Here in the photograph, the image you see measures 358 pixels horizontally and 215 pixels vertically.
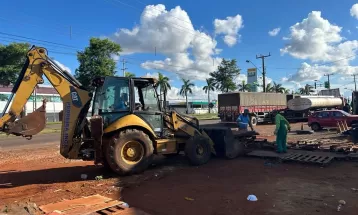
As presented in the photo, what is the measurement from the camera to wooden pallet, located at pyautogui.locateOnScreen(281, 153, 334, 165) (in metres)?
9.45

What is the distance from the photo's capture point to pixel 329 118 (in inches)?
876

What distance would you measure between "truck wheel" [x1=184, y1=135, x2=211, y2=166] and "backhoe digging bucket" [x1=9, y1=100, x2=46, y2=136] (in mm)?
3997

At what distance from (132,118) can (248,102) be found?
2291 centimetres

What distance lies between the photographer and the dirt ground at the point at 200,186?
585 centimetres

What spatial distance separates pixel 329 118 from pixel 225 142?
1444cm

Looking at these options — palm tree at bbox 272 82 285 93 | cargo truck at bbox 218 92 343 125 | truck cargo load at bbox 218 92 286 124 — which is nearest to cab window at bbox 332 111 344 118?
cargo truck at bbox 218 92 343 125

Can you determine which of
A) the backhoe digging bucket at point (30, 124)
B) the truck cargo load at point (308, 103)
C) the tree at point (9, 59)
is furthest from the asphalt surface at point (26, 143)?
the truck cargo load at point (308, 103)

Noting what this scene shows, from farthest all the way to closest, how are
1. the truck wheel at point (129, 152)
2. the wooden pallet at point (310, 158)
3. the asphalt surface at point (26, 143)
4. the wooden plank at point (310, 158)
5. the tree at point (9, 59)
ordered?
the tree at point (9, 59) → the asphalt surface at point (26, 143) → the wooden plank at point (310, 158) → the wooden pallet at point (310, 158) → the truck wheel at point (129, 152)

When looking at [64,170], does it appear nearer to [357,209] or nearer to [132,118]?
[132,118]

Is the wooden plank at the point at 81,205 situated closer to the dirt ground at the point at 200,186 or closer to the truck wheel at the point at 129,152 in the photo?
the dirt ground at the point at 200,186

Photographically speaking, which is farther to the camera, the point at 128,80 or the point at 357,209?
the point at 128,80

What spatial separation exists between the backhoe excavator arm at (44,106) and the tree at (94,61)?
2909 cm

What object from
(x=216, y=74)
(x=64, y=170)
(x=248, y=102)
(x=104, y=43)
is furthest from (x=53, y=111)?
(x=64, y=170)

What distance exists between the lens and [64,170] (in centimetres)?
973
